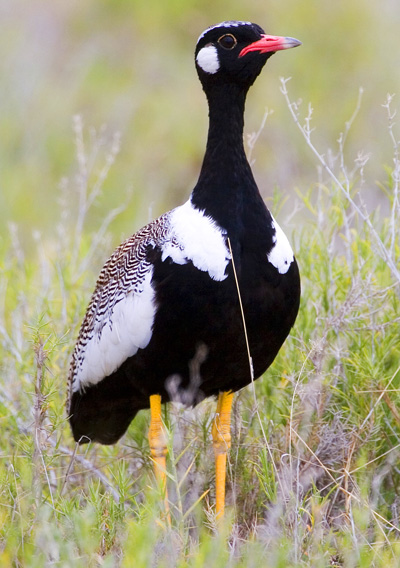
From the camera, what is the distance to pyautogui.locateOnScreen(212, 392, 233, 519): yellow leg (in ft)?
12.2

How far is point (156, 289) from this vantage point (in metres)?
3.46

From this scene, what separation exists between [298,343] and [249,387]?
26cm

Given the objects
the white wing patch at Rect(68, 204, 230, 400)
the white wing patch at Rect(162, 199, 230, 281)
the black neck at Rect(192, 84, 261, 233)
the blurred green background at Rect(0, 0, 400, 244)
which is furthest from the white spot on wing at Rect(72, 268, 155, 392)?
the blurred green background at Rect(0, 0, 400, 244)

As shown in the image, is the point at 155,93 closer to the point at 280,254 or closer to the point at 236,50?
the point at 236,50

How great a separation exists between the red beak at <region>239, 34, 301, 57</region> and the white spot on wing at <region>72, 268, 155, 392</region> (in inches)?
34.2

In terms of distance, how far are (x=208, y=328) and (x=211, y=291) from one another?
0.42ft

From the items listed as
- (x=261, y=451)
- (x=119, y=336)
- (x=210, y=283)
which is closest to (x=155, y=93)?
(x=119, y=336)

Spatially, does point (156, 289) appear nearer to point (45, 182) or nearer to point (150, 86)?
point (45, 182)

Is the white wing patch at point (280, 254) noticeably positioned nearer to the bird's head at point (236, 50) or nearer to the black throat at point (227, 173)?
the black throat at point (227, 173)

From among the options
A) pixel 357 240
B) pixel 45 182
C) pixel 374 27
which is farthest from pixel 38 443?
pixel 374 27

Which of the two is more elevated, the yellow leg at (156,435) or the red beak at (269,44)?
the red beak at (269,44)

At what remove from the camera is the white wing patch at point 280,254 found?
11.4 feet

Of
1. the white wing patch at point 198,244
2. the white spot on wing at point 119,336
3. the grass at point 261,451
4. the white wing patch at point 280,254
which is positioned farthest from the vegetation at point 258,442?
the white wing patch at point 198,244

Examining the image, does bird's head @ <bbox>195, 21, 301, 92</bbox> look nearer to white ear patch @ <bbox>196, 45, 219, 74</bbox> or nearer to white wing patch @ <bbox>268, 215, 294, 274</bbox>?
white ear patch @ <bbox>196, 45, 219, 74</bbox>
